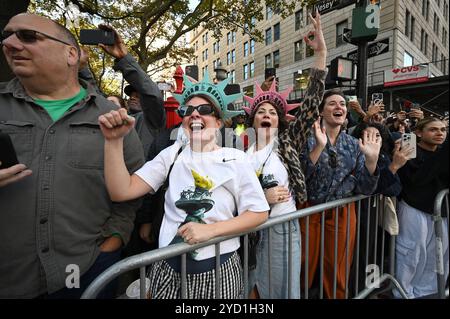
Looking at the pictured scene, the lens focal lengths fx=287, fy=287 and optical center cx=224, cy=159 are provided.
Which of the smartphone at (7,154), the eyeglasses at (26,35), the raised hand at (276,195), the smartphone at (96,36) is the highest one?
the smartphone at (96,36)

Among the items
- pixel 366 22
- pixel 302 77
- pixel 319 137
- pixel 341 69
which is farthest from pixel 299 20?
pixel 319 137

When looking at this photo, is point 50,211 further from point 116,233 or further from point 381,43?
point 381,43

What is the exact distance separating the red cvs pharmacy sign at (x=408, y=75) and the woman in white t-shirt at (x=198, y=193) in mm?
3442

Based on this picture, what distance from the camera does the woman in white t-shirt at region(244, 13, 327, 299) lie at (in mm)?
1982

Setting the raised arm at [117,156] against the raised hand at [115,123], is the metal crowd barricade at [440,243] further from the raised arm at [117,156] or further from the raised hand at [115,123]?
the raised hand at [115,123]

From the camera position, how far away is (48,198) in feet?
4.70

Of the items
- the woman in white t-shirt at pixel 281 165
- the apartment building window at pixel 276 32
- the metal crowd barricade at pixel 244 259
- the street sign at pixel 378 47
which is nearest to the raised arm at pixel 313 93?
the woman in white t-shirt at pixel 281 165

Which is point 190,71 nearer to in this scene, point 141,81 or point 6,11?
point 141,81

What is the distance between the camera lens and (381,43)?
12.9 ft

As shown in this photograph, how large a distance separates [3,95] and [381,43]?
4291 millimetres

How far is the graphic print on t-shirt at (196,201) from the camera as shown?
153 centimetres

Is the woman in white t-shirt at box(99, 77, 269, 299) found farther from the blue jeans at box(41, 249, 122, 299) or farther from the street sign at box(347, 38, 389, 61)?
the street sign at box(347, 38, 389, 61)

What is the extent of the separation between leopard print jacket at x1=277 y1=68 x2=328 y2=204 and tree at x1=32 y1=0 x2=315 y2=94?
369cm
